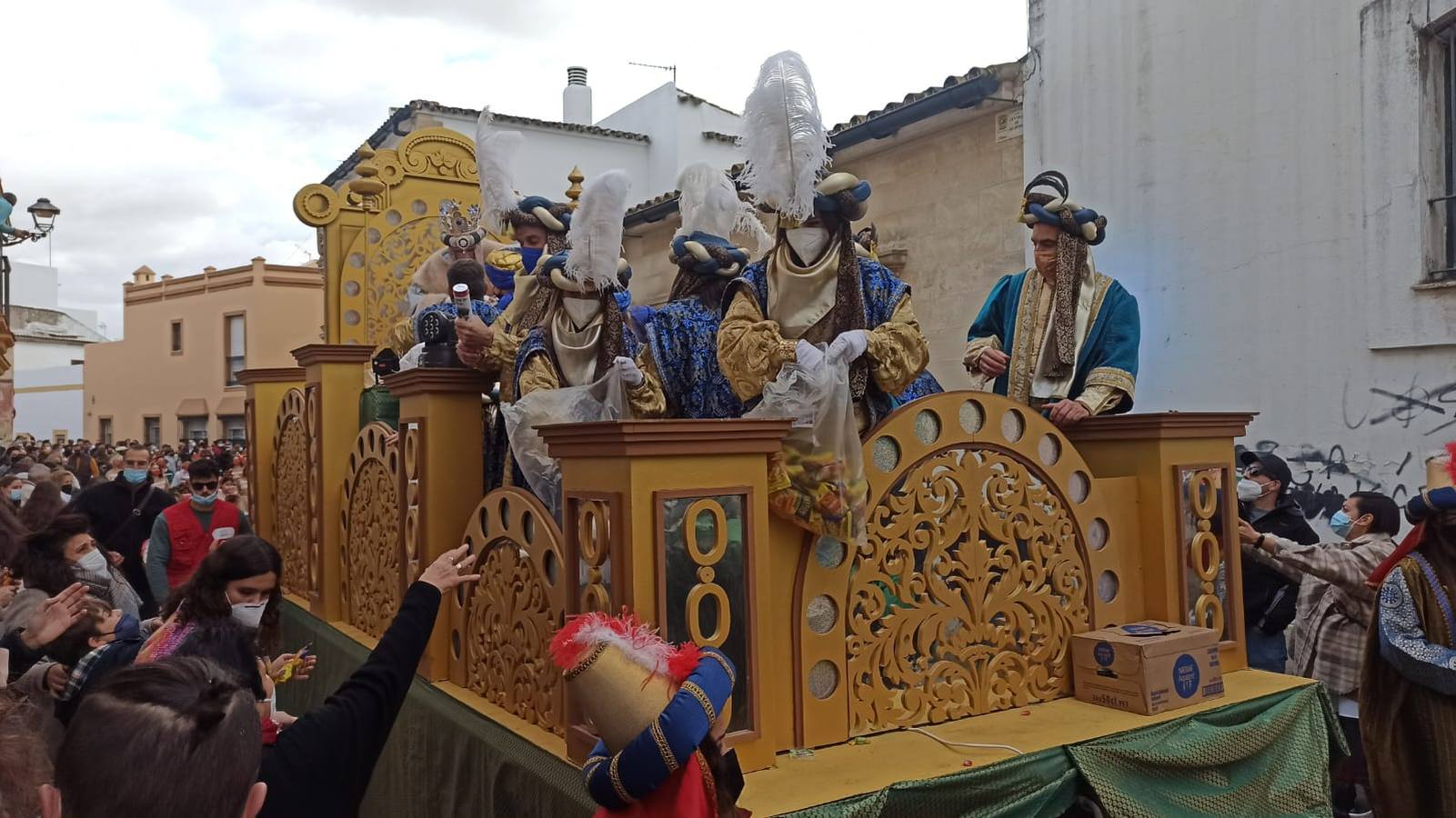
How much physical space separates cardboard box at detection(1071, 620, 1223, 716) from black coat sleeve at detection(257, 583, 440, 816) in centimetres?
211

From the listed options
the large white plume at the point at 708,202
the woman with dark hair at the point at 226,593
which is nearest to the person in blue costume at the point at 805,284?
the large white plume at the point at 708,202

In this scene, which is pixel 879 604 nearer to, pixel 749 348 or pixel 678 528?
pixel 678 528

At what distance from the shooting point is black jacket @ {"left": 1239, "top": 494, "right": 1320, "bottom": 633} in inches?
180

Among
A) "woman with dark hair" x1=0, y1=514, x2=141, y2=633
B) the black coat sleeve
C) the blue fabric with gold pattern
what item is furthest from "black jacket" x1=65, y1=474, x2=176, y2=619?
the blue fabric with gold pattern

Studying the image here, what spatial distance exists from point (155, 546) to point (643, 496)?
465 cm

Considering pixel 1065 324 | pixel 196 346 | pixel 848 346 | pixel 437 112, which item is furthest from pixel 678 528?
pixel 196 346

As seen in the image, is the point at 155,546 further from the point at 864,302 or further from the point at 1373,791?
the point at 1373,791

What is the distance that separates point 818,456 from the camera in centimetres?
287

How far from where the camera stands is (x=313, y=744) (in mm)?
1993

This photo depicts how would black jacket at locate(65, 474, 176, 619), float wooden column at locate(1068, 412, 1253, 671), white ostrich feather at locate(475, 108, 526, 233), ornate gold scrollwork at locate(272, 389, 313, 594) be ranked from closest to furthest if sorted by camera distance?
1. float wooden column at locate(1068, 412, 1253, 671)
2. white ostrich feather at locate(475, 108, 526, 233)
3. ornate gold scrollwork at locate(272, 389, 313, 594)
4. black jacket at locate(65, 474, 176, 619)

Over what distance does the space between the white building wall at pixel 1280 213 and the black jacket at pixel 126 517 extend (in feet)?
22.7

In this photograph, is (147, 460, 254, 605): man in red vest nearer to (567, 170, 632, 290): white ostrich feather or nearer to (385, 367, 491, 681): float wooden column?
(385, 367, 491, 681): float wooden column

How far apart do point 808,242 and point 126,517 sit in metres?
5.84

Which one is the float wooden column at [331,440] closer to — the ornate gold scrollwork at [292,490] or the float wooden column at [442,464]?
the ornate gold scrollwork at [292,490]
